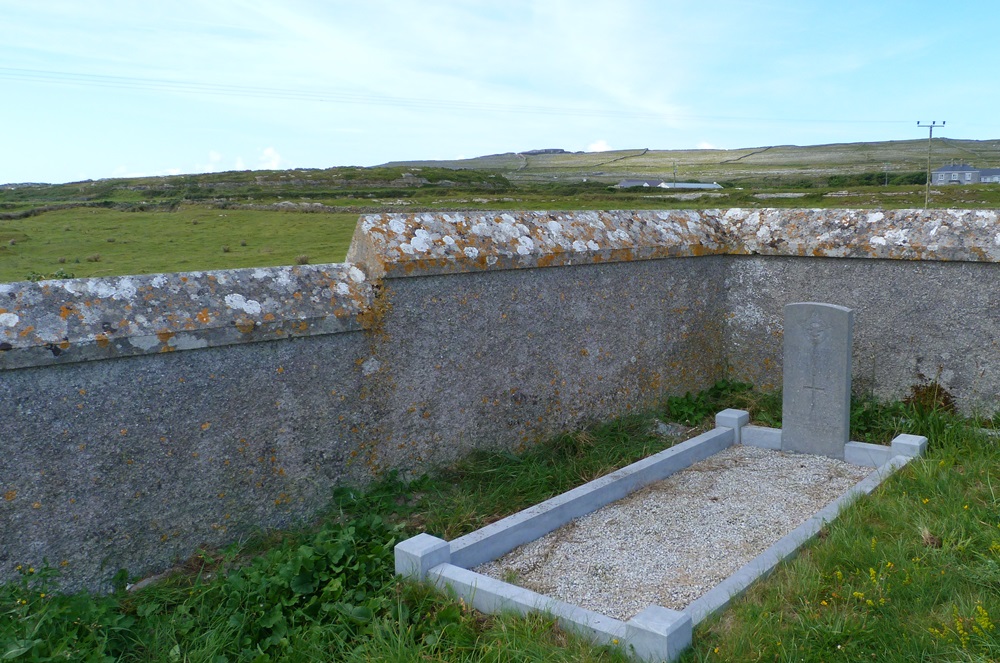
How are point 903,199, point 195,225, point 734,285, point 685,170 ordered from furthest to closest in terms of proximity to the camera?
point 685,170 → point 903,199 → point 195,225 → point 734,285

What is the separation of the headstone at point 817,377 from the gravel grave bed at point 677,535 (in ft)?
0.61

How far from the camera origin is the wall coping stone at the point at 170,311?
3.46 m

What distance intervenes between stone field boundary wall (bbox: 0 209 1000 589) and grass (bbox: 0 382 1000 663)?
0.35 m

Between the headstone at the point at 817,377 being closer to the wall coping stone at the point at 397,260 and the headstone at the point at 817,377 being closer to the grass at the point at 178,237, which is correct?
the wall coping stone at the point at 397,260

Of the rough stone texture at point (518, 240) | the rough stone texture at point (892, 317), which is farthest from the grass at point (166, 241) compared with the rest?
the rough stone texture at point (892, 317)

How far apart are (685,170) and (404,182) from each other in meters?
45.6

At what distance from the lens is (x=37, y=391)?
3.46m

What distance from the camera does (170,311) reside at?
3867mm

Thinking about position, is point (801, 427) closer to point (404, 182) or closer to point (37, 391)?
point (37, 391)

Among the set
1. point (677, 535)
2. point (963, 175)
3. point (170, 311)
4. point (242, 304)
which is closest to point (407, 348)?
point (242, 304)

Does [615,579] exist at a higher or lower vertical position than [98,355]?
lower

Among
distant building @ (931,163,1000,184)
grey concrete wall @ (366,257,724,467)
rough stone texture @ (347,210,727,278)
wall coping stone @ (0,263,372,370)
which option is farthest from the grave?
distant building @ (931,163,1000,184)

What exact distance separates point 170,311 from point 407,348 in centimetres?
153

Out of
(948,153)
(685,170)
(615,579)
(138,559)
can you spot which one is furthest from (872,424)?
(948,153)
